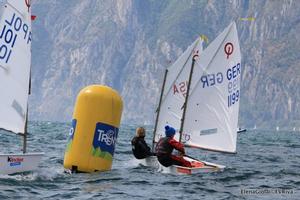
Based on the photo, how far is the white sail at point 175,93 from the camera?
33562mm

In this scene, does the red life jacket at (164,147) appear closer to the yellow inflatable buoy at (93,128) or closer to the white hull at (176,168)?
the white hull at (176,168)

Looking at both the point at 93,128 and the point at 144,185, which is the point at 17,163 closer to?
the point at 93,128

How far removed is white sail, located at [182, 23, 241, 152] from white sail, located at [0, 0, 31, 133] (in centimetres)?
1067

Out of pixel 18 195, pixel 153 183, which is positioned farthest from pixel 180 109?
pixel 18 195

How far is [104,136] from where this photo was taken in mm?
23172

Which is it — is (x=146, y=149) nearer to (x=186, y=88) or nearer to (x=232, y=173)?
(x=232, y=173)

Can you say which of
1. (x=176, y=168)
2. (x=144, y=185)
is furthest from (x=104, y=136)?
(x=176, y=168)

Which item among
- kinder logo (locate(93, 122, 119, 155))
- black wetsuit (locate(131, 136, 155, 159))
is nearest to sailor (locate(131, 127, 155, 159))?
black wetsuit (locate(131, 136, 155, 159))

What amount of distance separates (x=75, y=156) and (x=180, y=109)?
11011mm

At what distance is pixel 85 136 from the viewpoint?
23.0 meters

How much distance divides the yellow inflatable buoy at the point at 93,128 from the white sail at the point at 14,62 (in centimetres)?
175

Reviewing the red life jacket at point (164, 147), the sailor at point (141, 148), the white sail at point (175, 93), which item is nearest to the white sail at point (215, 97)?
the white sail at point (175, 93)

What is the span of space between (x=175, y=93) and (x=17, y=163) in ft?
43.4

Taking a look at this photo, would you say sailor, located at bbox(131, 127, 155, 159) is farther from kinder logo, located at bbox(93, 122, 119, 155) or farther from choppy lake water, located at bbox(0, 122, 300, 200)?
kinder logo, located at bbox(93, 122, 119, 155)
